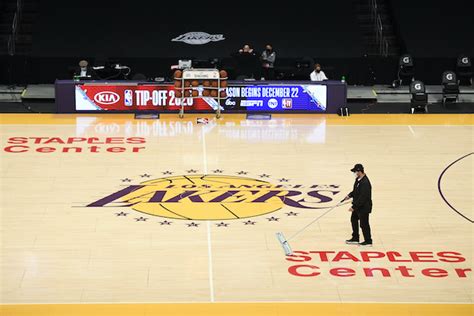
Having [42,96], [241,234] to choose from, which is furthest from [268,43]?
[241,234]

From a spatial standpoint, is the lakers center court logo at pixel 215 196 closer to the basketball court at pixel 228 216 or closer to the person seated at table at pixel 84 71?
the basketball court at pixel 228 216

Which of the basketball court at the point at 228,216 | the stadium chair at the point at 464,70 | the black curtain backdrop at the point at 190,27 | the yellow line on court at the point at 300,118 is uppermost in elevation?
the black curtain backdrop at the point at 190,27

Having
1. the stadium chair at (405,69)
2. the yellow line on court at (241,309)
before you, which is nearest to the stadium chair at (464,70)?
the stadium chair at (405,69)

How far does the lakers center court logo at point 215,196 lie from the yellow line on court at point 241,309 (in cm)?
490

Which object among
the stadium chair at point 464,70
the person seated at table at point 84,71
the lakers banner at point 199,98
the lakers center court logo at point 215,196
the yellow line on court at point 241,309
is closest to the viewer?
the yellow line on court at point 241,309

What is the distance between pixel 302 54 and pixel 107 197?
16.1 meters

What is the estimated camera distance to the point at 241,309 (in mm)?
17516

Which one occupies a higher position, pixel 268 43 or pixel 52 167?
pixel 268 43

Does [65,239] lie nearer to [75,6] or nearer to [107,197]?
[107,197]

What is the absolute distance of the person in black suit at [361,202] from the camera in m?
20.0

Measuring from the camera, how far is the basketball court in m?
18.2

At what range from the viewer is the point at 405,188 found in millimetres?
24828

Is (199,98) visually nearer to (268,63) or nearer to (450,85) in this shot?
(268,63)

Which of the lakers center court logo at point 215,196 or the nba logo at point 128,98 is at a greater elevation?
the nba logo at point 128,98
